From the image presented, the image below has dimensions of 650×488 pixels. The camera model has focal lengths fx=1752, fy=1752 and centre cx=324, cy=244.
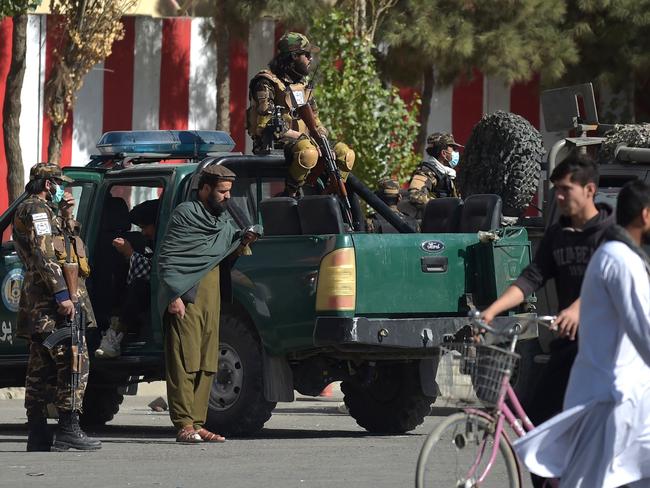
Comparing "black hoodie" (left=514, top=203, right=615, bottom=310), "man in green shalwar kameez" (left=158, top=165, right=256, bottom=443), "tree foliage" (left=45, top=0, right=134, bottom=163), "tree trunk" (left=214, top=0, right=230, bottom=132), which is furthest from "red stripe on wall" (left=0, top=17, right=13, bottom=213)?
"black hoodie" (left=514, top=203, right=615, bottom=310)

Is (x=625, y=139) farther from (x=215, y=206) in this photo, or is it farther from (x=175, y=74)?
(x=175, y=74)

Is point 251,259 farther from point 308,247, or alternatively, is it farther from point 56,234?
point 56,234

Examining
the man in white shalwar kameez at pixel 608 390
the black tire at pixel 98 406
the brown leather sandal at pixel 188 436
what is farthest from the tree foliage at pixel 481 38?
the man in white shalwar kameez at pixel 608 390

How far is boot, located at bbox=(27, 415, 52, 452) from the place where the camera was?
11.0m

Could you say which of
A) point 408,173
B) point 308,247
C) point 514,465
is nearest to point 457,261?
point 308,247

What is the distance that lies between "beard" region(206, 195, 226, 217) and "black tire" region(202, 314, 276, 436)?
2.55 ft

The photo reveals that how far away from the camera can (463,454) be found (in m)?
7.12

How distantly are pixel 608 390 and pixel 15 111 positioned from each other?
54.6 ft

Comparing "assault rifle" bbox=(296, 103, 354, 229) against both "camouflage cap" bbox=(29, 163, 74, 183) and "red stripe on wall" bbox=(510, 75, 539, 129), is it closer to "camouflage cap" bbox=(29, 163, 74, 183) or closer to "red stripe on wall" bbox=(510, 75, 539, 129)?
"camouflage cap" bbox=(29, 163, 74, 183)

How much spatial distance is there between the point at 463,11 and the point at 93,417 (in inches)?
502

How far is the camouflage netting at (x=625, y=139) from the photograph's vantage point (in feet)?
41.9

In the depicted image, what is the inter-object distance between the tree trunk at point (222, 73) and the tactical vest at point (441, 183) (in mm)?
9735

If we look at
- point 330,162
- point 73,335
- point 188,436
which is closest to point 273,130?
point 330,162

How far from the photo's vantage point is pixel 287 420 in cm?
1389
